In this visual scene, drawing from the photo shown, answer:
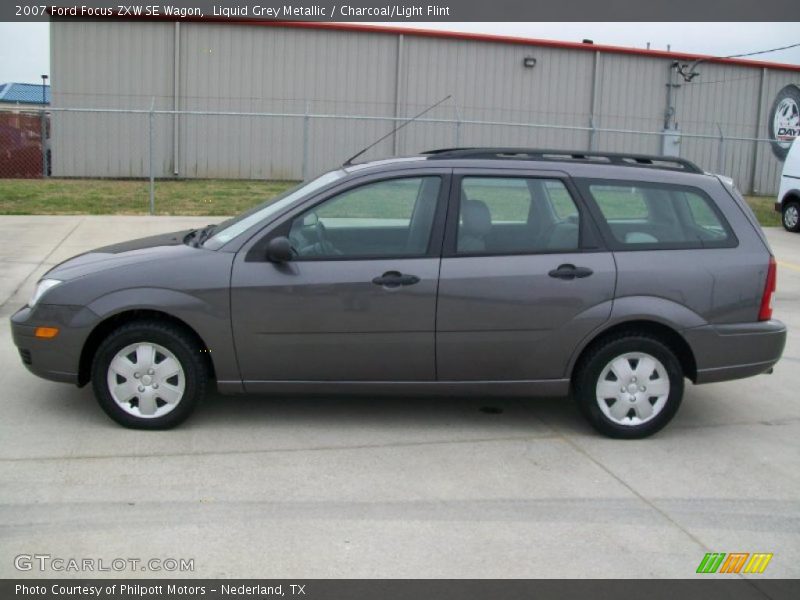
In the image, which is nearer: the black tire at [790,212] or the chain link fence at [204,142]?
the black tire at [790,212]

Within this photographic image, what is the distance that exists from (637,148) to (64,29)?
665 inches

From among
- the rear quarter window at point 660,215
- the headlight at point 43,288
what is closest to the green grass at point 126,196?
the headlight at point 43,288

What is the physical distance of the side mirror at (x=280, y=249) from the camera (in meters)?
5.07

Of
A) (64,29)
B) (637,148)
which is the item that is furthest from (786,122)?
(64,29)

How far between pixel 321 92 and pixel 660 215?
2157 centimetres

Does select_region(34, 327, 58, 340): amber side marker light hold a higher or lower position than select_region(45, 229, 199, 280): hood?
lower

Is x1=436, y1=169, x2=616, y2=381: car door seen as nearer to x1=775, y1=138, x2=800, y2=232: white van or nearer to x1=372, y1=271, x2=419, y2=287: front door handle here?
x1=372, y1=271, x2=419, y2=287: front door handle

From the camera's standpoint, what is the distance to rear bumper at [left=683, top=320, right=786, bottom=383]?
211 inches

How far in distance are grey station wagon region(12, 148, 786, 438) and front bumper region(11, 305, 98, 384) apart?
1 centimetres

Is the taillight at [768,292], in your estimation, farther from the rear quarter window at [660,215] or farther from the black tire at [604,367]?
the black tire at [604,367]

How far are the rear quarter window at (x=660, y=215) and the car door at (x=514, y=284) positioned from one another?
0.19 meters

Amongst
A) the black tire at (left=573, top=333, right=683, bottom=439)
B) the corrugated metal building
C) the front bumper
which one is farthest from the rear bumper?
the corrugated metal building
